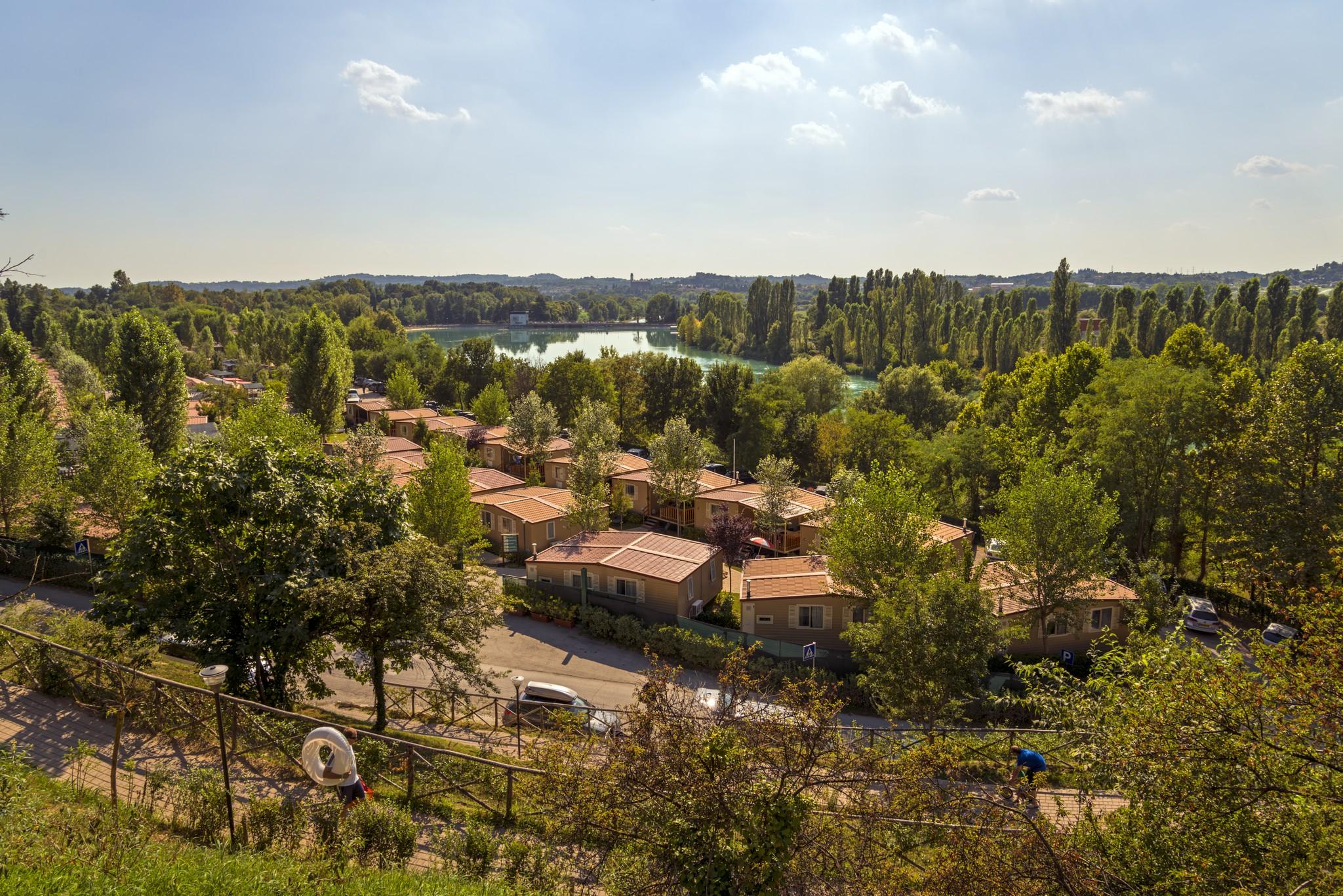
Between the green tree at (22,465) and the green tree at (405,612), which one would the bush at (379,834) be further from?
the green tree at (22,465)

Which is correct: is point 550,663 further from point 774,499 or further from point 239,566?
point 774,499

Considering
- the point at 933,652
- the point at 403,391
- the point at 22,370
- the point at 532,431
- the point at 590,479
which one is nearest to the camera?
the point at 933,652

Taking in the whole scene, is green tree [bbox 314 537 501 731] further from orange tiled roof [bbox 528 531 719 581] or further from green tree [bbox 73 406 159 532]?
green tree [bbox 73 406 159 532]

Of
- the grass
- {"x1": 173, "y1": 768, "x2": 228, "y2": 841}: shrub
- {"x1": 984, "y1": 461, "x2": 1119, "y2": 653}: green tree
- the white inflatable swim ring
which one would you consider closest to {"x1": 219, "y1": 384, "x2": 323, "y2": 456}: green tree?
{"x1": 173, "y1": 768, "x2": 228, "y2": 841}: shrub

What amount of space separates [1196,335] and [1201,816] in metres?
38.1

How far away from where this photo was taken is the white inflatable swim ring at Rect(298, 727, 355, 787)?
26.5ft

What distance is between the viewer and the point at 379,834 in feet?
27.5

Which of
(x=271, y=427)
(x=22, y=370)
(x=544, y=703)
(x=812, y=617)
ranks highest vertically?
(x=22, y=370)

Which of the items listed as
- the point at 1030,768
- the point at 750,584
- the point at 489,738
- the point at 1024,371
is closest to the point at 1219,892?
the point at 1030,768

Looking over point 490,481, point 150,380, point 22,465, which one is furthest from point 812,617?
point 150,380

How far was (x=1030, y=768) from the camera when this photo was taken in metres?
12.0

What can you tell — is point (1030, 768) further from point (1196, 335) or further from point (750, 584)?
point (1196, 335)

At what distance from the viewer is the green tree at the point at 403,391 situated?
58.1 metres

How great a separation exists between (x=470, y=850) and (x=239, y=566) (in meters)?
7.99
